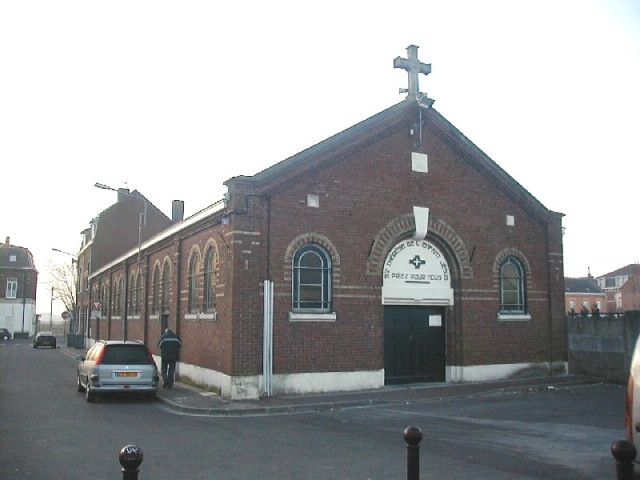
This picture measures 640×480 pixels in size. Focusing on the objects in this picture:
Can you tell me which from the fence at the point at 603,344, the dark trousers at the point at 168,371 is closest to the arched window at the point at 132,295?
the dark trousers at the point at 168,371

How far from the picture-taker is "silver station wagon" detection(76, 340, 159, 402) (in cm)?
1705

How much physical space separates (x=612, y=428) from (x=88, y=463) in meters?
9.22

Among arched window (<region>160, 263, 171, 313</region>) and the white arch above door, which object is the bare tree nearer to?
arched window (<region>160, 263, 171, 313</region>)

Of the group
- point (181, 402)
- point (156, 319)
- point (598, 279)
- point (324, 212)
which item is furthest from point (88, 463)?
point (598, 279)

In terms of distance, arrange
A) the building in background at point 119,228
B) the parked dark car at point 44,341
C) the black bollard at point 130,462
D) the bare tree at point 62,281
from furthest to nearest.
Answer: the bare tree at point 62,281 → the parked dark car at point 44,341 → the building in background at point 119,228 → the black bollard at point 130,462

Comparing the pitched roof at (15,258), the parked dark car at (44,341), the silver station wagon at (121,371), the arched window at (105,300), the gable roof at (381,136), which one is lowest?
the parked dark car at (44,341)

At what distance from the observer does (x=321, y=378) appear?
1784cm

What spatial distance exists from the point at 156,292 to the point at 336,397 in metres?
12.7

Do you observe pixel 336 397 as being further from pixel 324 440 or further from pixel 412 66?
pixel 412 66

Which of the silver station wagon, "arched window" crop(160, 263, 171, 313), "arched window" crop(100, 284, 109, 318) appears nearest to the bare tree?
"arched window" crop(100, 284, 109, 318)

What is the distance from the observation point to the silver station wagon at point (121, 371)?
55.9 feet

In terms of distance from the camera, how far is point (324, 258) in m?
18.6

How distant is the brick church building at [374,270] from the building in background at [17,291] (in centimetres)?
6611

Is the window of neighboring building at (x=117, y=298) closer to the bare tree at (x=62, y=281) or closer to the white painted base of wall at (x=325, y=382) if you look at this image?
the white painted base of wall at (x=325, y=382)
